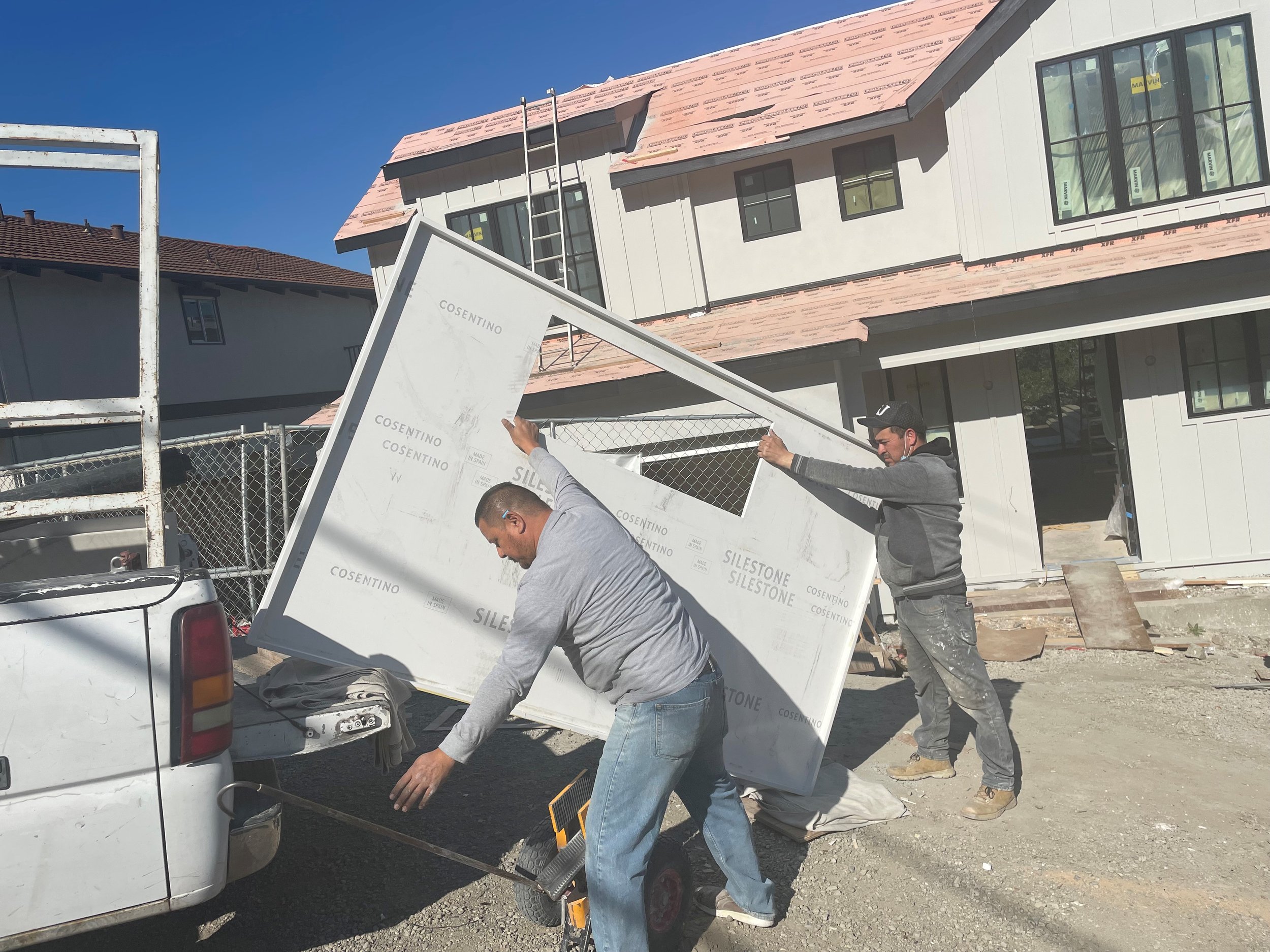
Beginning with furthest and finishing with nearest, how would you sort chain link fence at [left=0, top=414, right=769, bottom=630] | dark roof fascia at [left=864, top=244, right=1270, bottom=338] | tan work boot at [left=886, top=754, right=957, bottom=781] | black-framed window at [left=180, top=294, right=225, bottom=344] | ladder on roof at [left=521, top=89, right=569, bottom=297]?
black-framed window at [left=180, top=294, right=225, bottom=344]
ladder on roof at [left=521, top=89, right=569, bottom=297]
dark roof fascia at [left=864, top=244, right=1270, bottom=338]
chain link fence at [left=0, top=414, right=769, bottom=630]
tan work boot at [left=886, top=754, right=957, bottom=781]

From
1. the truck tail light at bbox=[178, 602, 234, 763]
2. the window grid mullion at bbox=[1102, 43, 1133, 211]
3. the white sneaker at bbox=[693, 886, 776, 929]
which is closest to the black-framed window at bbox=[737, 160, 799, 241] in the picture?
the window grid mullion at bbox=[1102, 43, 1133, 211]

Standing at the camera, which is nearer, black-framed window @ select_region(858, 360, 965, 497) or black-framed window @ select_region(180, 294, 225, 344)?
black-framed window @ select_region(858, 360, 965, 497)

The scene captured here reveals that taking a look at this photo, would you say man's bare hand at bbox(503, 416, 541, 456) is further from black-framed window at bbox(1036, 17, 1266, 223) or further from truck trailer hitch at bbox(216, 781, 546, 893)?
black-framed window at bbox(1036, 17, 1266, 223)

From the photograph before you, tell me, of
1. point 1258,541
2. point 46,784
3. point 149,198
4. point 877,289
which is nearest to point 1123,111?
point 877,289

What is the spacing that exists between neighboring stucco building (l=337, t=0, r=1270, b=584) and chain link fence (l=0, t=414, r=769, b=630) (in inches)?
20.2

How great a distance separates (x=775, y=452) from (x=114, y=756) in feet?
9.59

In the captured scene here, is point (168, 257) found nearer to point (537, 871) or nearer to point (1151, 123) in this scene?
point (1151, 123)

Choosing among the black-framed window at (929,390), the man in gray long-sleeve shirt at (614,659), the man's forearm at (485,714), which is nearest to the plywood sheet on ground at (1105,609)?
the black-framed window at (929,390)

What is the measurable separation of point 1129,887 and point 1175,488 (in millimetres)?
6472

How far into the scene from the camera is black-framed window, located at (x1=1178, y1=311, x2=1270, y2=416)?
8.75 metres

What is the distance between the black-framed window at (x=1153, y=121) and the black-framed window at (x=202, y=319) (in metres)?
17.6

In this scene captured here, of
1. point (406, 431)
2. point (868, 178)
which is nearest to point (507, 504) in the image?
point (406, 431)

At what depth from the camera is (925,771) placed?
486cm

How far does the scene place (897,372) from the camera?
1006 cm
